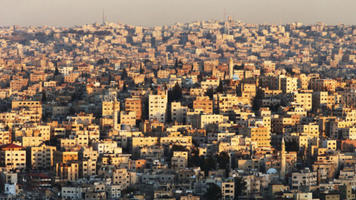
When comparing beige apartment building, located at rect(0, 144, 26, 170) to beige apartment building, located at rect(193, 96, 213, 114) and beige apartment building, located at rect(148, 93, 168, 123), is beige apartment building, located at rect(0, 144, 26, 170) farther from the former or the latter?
beige apartment building, located at rect(193, 96, 213, 114)

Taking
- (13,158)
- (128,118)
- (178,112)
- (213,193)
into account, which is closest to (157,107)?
(178,112)

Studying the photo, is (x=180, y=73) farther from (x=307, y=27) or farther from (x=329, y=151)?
(x=307, y=27)

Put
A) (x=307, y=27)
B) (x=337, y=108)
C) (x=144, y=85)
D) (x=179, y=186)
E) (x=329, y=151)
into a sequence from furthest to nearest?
1. (x=307, y=27)
2. (x=144, y=85)
3. (x=337, y=108)
4. (x=329, y=151)
5. (x=179, y=186)

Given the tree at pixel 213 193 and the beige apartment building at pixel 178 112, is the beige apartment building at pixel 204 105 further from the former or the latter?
the tree at pixel 213 193

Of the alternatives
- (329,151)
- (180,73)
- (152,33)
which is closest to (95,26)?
(152,33)

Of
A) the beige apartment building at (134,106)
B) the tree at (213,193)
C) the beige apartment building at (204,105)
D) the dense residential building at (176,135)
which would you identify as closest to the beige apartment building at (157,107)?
the dense residential building at (176,135)

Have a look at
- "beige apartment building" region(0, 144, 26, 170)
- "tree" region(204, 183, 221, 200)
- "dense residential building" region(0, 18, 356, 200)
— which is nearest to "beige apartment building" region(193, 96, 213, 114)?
"dense residential building" region(0, 18, 356, 200)

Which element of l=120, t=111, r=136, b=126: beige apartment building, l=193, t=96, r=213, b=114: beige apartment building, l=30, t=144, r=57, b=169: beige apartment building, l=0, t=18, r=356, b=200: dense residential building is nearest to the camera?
l=0, t=18, r=356, b=200: dense residential building

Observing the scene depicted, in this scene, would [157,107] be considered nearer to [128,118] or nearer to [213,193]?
[128,118]
